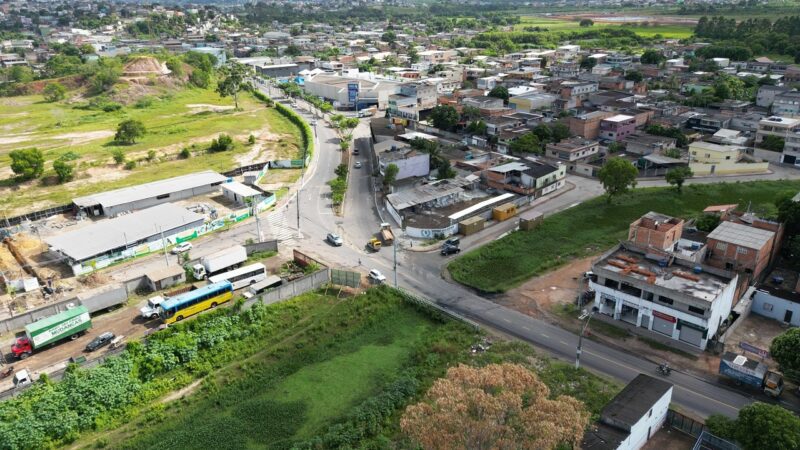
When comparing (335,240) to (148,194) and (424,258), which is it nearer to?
(424,258)

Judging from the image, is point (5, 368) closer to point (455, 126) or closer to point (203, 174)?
point (203, 174)

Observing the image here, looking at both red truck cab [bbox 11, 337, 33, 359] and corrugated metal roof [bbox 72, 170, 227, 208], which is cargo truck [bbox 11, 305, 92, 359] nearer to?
red truck cab [bbox 11, 337, 33, 359]

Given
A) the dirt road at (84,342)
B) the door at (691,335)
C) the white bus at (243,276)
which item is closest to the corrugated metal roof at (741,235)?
the door at (691,335)

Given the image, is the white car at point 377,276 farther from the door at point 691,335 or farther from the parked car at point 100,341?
the door at point 691,335

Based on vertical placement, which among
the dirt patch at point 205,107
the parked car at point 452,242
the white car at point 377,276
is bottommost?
the white car at point 377,276

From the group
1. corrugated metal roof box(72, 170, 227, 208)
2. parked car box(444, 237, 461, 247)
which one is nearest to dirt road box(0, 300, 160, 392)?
corrugated metal roof box(72, 170, 227, 208)
